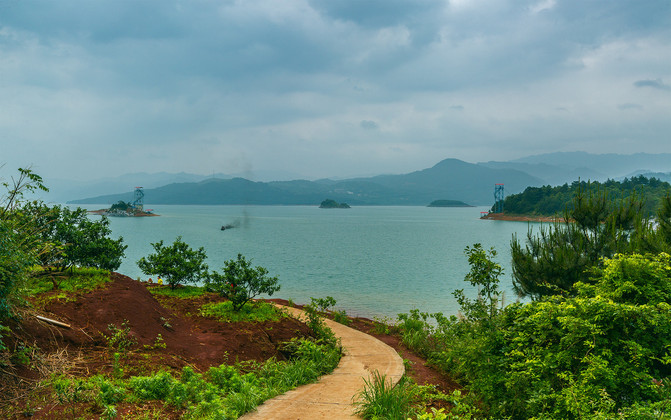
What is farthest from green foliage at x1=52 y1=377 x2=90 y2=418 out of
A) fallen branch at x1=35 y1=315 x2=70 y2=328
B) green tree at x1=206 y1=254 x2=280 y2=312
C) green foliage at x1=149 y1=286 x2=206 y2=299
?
green foliage at x1=149 y1=286 x2=206 y2=299

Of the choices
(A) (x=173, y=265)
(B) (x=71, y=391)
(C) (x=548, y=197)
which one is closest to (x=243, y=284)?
(A) (x=173, y=265)

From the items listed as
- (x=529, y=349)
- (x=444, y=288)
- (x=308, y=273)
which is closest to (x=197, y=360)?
(x=529, y=349)

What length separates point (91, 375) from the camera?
5.96 metres

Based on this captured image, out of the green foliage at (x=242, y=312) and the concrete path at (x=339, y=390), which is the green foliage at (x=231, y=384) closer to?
the concrete path at (x=339, y=390)

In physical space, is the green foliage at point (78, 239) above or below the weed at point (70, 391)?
above

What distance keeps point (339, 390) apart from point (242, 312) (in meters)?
4.52

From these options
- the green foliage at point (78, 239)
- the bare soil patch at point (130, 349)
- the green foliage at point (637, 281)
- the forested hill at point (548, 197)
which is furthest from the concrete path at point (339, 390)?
the forested hill at point (548, 197)

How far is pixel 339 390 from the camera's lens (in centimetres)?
685

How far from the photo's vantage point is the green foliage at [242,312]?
33.5 feet

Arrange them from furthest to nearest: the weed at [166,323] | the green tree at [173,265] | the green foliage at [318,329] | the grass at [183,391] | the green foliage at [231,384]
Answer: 1. the green tree at [173,265]
2. the green foliage at [318,329]
3. the weed at [166,323]
4. the green foliage at [231,384]
5. the grass at [183,391]

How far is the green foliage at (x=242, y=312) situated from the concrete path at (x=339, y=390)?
218 cm

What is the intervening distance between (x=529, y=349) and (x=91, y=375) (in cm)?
680

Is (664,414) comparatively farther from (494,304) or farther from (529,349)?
(494,304)

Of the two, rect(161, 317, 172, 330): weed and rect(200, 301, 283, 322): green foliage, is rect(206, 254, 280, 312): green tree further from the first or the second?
rect(161, 317, 172, 330): weed
